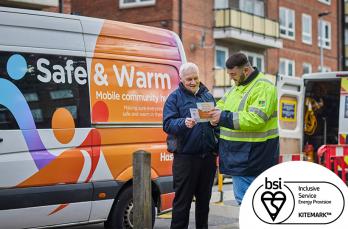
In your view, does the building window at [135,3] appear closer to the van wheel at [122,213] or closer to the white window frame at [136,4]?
the white window frame at [136,4]

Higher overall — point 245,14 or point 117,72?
point 245,14

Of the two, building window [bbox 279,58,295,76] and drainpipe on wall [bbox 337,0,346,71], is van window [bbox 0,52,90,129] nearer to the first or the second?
building window [bbox 279,58,295,76]

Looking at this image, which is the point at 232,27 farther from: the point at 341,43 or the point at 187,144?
the point at 187,144

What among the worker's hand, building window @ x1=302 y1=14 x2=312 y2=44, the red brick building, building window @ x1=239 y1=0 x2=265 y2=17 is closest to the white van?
the worker's hand

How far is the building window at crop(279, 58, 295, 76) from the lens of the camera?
35969mm

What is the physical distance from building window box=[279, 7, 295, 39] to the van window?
30.3 m

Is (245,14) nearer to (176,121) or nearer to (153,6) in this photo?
(153,6)

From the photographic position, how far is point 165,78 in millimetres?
7945

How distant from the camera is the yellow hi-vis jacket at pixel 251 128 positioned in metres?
5.45

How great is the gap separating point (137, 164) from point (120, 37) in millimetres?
2535

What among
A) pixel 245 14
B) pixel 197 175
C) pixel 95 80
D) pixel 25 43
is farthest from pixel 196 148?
pixel 245 14

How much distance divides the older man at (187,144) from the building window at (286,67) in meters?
30.0

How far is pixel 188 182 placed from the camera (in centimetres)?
623

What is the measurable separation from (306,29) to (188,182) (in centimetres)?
3406
